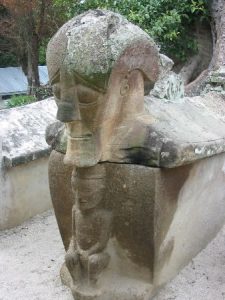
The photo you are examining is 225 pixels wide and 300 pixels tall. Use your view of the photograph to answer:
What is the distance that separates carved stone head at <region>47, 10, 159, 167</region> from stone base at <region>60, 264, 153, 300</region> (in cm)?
55

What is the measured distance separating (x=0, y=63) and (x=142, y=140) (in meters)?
17.0

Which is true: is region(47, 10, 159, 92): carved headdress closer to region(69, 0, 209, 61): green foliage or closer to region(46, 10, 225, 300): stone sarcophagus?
region(46, 10, 225, 300): stone sarcophagus

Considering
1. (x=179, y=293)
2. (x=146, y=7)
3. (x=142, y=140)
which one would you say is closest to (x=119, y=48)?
(x=142, y=140)

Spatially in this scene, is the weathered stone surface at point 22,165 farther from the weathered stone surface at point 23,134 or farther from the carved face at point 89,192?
the carved face at point 89,192

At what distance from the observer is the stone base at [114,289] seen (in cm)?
202

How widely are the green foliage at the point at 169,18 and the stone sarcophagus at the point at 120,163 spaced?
6.24 ft

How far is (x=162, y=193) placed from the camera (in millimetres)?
1914

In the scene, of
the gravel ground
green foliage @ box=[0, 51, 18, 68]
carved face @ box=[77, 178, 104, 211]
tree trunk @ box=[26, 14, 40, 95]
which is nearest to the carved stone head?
carved face @ box=[77, 178, 104, 211]

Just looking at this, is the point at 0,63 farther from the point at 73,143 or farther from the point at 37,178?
the point at 73,143

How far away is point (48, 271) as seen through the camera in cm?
240

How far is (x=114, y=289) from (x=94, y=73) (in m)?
0.93

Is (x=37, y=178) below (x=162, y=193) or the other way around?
below

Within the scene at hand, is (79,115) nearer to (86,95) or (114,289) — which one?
(86,95)

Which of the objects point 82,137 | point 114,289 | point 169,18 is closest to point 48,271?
point 114,289
